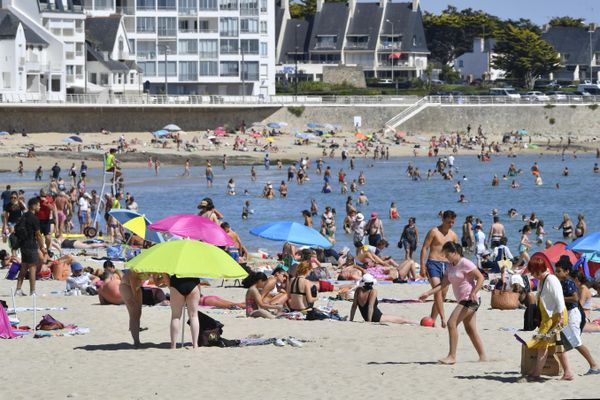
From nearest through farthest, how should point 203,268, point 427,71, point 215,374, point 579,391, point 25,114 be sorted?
point 579,391, point 215,374, point 203,268, point 25,114, point 427,71

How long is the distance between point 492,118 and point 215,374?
65409 mm

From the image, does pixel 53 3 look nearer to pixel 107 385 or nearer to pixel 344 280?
pixel 344 280

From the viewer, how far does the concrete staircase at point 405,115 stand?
244 feet

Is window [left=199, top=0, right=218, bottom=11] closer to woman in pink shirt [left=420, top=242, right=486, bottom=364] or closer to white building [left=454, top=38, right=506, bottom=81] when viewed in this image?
white building [left=454, top=38, right=506, bottom=81]

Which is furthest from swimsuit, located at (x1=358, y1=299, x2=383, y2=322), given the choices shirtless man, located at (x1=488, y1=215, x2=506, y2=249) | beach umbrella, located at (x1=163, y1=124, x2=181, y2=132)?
beach umbrella, located at (x1=163, y1=124, x2=181, y2=132)

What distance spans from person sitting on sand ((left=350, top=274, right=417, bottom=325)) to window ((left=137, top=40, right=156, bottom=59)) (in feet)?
219

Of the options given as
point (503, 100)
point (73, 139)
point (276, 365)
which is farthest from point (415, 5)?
point (276, 365)

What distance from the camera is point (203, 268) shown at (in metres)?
12.9

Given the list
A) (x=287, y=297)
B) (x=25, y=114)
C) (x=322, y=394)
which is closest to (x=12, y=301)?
(x=287, y=297)

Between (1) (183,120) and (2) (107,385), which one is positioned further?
(1) (183,120)

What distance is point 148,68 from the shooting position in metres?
81.0

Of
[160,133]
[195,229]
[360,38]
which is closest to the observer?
[195,229]

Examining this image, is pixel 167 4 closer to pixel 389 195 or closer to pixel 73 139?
pixel 73 139

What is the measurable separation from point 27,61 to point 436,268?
5812 centimetres
